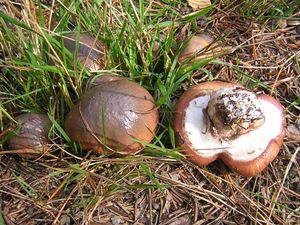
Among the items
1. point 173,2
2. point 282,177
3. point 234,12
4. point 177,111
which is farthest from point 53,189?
point 234,12

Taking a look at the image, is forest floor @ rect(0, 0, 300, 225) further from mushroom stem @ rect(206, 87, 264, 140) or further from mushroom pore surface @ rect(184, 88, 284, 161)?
mushroom stem @ rect(206, 87, 264, 140)

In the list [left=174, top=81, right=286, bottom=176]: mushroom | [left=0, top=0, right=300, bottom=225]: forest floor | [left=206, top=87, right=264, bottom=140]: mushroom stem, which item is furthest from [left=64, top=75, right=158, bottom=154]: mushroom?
[left=206, top=87, right=264, bottom=140]: mushroom stem

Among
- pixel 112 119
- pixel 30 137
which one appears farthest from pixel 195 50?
pixel 30 137

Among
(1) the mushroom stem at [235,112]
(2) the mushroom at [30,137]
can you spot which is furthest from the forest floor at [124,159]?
(1) the mushroom stem at [235,112]

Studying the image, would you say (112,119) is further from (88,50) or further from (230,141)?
(230,141)

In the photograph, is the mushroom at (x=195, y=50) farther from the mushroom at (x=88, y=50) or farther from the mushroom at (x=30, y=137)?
the mushroom at (x=30, y=137)

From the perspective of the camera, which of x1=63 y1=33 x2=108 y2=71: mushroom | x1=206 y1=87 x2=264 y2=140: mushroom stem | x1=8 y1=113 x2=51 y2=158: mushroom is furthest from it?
x1=63 y1=33 x2=108 y2=71: mushroom

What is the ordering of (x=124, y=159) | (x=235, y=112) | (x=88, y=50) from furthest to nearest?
(x=88, y=50) → (x=124, y=159) → (x=235, y=112)
